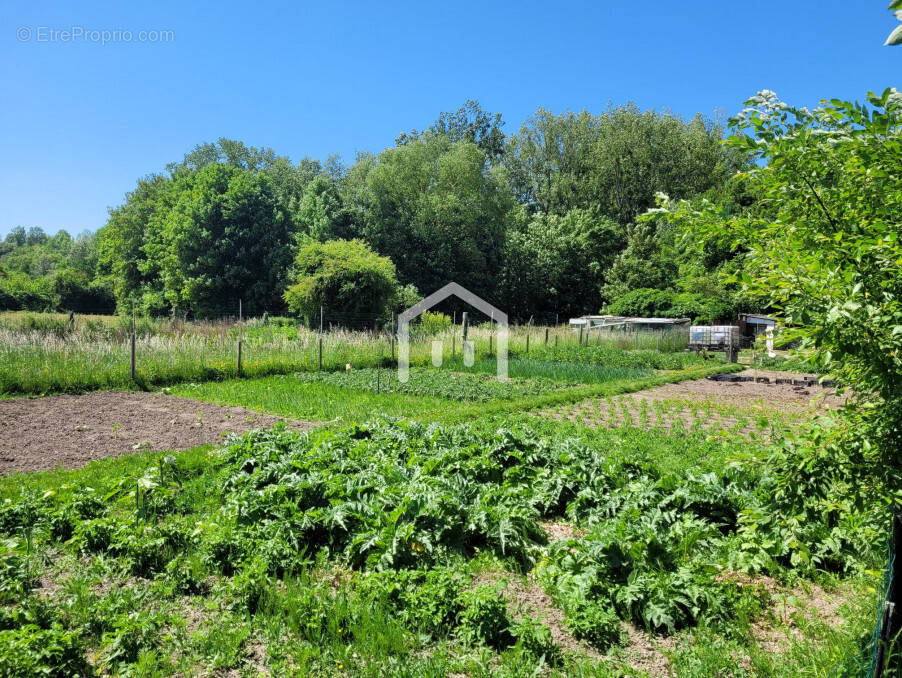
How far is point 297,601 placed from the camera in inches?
127

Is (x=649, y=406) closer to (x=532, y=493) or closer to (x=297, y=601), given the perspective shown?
(x=532, y=493)

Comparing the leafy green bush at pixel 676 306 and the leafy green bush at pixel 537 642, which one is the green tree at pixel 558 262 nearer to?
the leafy green bush at pixel 676 306

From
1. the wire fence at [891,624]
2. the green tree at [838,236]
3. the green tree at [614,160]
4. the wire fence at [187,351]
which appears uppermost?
the green tree at [614,160]

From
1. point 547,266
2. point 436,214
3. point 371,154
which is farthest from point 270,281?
point 547,266

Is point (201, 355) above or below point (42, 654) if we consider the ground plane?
above

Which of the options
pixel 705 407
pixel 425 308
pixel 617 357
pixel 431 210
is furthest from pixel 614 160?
pixel 705 407

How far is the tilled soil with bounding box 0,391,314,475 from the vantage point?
22.1ft

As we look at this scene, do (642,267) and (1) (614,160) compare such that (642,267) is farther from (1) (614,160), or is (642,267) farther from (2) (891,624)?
(2) (891,624)

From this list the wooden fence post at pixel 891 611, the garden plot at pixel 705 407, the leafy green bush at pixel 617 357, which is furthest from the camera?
the leafy green bush at pixel 617 357

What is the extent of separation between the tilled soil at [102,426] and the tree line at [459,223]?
18991 millimetres

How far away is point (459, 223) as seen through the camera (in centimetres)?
3947

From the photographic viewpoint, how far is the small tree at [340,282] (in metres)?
22.7

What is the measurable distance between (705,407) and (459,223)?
30.8 m

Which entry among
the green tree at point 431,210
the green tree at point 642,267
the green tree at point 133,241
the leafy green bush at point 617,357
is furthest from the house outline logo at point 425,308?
the green tree at point 133,241
